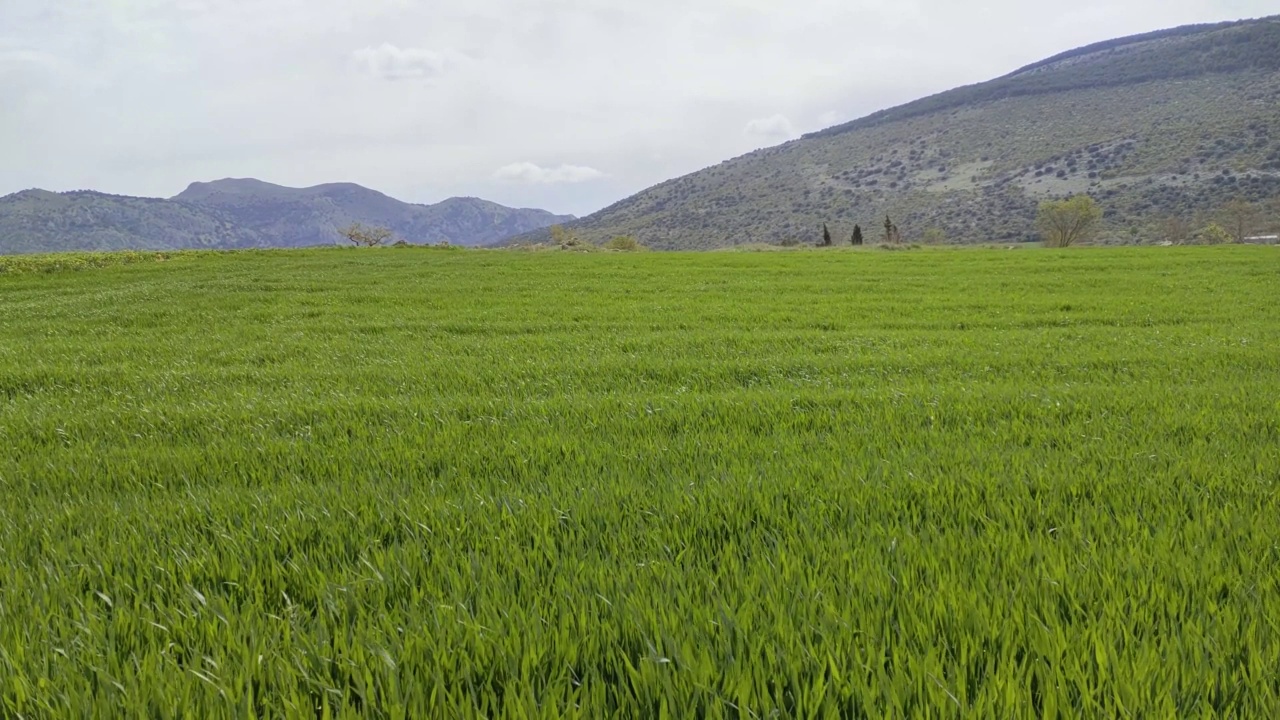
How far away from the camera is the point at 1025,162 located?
12656cm

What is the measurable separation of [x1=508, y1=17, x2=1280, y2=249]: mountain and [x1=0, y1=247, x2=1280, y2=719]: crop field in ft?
313

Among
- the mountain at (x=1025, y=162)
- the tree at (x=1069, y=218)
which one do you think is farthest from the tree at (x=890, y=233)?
the mountain at (x=1025, y=162)

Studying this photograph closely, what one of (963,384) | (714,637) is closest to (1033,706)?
(714,637)

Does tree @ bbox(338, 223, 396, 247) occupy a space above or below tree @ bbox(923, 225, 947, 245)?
above

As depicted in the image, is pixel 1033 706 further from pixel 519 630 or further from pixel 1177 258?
pixel 1177 258

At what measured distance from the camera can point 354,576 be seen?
8.17ft

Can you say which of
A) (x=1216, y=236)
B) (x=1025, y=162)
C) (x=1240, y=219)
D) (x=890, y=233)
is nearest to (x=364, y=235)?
(x=890, y=233)

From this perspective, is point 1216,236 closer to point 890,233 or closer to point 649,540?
point 890,233

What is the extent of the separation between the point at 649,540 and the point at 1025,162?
150m

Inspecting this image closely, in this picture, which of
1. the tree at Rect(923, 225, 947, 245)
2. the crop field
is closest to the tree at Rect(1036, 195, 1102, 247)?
the tree at Rect(923, 225, 947, 245)

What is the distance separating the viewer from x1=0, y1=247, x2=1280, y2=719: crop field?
5.79 ft

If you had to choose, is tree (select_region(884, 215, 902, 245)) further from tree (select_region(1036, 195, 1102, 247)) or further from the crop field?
the crop field

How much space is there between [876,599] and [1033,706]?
0.56 m

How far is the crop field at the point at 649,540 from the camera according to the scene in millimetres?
1765
